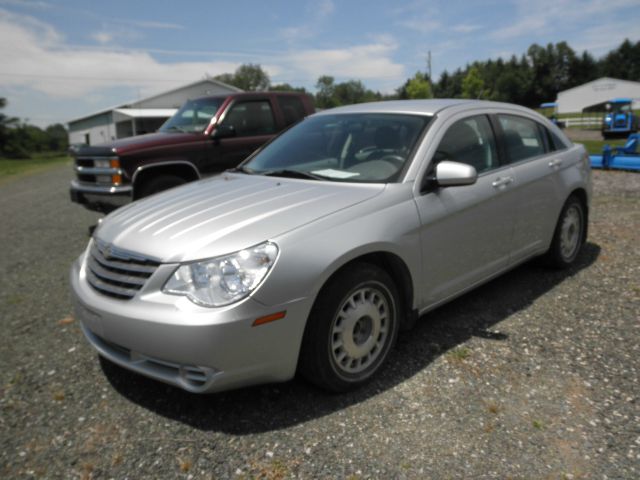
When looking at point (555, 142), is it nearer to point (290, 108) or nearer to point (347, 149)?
point (347, 149)

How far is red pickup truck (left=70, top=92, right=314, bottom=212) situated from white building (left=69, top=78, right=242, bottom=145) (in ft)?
120

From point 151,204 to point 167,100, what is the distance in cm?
4958

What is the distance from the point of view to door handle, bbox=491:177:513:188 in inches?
149

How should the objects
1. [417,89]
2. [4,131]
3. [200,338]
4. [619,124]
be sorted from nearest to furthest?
1. [200,338]
2. [619,124]
3. [4,131]
4. [417,89]

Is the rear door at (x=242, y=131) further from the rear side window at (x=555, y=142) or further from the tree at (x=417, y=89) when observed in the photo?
the tree at (x=417, y=89)

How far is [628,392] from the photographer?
2.90 meters

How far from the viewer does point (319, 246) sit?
2654mm

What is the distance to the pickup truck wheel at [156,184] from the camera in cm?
657

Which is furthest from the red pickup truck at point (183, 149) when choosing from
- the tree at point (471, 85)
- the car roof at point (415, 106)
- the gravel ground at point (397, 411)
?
the tree at point (471, 85)

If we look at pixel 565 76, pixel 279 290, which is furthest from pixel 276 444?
pixel 565 76

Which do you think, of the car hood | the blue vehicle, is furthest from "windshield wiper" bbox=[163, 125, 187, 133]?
the blue vehicle

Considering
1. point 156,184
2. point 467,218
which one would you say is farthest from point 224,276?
point 156,184

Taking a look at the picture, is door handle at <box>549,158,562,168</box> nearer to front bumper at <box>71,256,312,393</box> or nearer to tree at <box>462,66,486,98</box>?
front bumper at <box>71,256,312,393</box>

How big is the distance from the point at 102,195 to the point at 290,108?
120 inches
